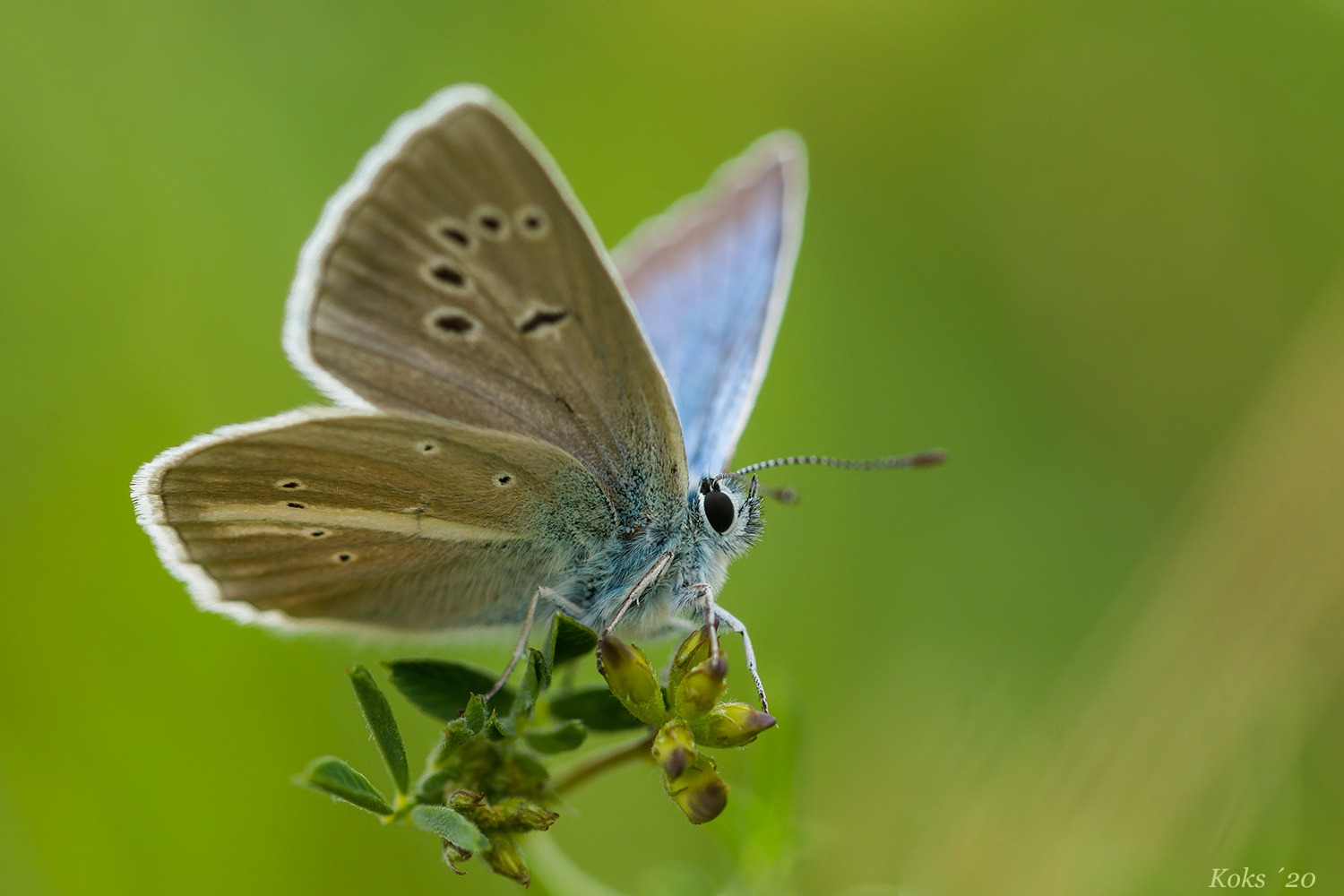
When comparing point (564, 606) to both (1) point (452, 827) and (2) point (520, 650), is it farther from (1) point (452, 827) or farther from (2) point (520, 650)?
(1) point (452, 827)

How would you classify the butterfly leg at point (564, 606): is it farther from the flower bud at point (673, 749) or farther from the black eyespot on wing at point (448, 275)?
the black eyespot on wing at point (448, 275)

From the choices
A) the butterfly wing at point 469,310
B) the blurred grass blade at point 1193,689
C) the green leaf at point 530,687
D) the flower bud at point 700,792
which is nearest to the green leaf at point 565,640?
the green leaf at point 530,687

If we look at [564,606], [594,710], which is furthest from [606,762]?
[564,606]

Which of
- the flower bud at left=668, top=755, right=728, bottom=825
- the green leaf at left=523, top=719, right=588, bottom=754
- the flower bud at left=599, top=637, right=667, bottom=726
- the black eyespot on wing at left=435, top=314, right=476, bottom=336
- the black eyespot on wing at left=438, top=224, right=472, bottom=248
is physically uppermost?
the black eyespot on wing at left=438, top=224, right=472, bottom=248

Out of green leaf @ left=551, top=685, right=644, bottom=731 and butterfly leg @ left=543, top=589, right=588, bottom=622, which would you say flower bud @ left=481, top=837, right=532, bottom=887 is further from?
butterfly leg @ left=543, top=589, right=588, bottom=622

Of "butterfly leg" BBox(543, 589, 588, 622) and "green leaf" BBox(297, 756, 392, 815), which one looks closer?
"green leaf" BBox(297, 756, 392, 815)

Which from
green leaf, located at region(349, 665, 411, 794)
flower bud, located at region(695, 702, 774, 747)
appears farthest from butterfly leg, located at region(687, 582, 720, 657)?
green leaf, located at region(349, 665, 411, 794)
